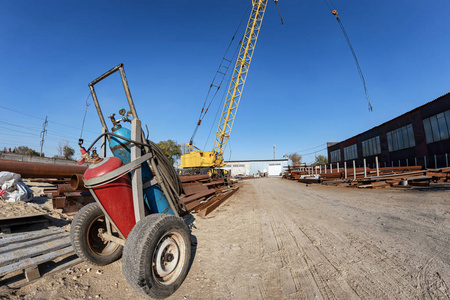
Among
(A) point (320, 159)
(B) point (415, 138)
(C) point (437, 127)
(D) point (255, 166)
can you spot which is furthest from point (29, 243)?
(A) point (320, 159)

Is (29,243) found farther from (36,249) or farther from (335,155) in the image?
(335,155)

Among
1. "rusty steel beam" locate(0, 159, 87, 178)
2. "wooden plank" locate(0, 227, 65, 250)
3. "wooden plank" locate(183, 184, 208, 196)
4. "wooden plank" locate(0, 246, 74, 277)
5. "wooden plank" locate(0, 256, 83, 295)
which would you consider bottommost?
"wooden plank" locate(0, 256, 83, 295)

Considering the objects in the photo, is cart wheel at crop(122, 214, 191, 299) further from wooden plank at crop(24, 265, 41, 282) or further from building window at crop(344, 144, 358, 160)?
building window at crop(344, 144, 358, 160)

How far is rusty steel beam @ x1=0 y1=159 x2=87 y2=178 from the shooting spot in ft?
18.3

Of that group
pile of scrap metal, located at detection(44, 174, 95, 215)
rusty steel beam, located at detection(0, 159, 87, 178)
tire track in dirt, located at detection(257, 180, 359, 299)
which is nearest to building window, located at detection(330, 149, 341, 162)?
tire track in dirt, located at detection(257, 180, 359, 299)

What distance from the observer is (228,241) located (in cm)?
412

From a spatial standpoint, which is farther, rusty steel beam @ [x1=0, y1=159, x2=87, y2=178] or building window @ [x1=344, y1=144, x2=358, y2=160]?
building window @ [x1=344, y1=144, x2=358, y2=160]

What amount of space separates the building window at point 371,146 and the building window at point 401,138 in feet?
8.42

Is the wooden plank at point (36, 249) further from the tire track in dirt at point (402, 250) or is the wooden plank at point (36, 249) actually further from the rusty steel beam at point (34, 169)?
the tire track in dirt at point (402, 250)

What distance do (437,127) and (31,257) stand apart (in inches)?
1193

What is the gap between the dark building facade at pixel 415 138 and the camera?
66.0 ft

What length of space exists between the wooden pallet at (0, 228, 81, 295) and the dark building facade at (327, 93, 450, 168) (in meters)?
28.3

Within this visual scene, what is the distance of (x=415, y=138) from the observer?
77.4 feet

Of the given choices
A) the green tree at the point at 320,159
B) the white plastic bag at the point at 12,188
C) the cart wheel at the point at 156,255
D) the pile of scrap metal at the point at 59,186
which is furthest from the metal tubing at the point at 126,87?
the green tree at the point at 320,159
